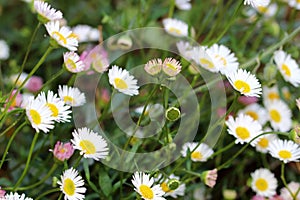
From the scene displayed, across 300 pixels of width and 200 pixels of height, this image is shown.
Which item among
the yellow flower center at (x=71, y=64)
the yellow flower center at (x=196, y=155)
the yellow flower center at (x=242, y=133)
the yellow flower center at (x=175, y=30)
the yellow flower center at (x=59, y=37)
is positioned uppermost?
the yellow flower center at (x=175, y=30)

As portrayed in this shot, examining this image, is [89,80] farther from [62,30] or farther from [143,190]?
[143,190]

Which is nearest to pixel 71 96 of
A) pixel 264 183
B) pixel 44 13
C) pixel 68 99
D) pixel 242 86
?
pixel 68 99

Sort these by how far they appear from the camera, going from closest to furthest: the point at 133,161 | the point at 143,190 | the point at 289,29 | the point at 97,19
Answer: the point at 143,190 → the point at 133,161 → the point at 289,29 → the point at 97,19

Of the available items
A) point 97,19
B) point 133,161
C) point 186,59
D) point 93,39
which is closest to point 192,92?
point 186,59

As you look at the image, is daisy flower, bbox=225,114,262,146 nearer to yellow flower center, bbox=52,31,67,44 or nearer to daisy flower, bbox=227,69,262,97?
daisy flower, bbox=227,69,262,97

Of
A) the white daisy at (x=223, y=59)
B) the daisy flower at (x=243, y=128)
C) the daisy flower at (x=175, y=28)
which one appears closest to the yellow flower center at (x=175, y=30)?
the daisy flower at (x=175, y=28)

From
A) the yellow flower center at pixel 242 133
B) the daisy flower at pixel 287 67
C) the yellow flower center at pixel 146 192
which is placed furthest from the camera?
the daisy flower at pixel 287 67

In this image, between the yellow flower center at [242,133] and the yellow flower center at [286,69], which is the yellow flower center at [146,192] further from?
the yellow flower center at [286,69]
